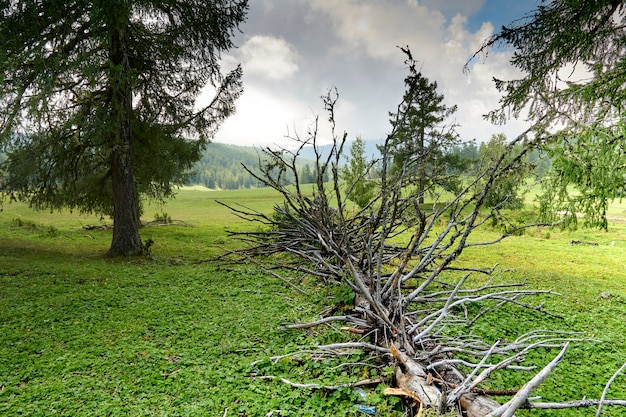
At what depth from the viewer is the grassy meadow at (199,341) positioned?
3113 millimetres

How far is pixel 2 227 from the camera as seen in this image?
15445 mm

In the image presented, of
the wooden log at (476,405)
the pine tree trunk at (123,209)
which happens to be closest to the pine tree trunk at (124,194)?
the pine tree trunk at (123,209)

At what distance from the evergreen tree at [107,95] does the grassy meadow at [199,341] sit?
2673mm

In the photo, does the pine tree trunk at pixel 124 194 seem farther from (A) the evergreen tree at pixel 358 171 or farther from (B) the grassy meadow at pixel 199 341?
(A) the evergreen tree at pixel 358 171

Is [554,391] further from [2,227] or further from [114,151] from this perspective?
[2,227]

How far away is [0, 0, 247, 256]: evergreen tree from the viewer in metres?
6.64

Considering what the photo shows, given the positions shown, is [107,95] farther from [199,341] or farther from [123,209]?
[199,341]

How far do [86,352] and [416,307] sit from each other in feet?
14.5

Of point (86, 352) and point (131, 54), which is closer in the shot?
point (86, 352)

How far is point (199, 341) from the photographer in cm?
430

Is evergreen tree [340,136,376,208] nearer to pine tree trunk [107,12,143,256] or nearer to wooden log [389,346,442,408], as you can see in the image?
pine tree trunk [107,12,143,256]

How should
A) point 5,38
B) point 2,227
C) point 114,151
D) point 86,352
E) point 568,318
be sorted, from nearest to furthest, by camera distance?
point 86,352 < point 568,318 < point 5,38 < point 114,151 < point 2,227

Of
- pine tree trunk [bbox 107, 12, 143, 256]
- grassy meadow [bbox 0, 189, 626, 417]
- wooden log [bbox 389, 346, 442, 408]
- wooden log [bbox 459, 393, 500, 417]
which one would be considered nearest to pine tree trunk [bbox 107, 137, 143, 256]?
pine tree trunk [bbox 107, 12, 143, 256]

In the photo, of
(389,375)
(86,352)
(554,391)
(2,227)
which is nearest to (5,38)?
(86,352)
